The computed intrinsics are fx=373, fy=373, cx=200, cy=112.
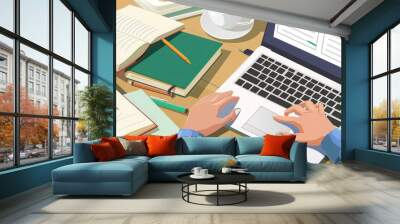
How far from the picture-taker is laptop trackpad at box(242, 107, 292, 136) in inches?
351

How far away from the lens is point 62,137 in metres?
6.73

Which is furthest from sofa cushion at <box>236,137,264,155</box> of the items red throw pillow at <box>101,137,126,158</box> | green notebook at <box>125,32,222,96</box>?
green notebook at <box>125,32,222,96</box>

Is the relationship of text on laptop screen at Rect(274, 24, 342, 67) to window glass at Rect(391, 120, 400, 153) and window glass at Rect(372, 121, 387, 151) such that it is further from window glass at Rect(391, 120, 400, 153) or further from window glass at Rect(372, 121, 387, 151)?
window glass at Rect(391, 120, 400, 153)

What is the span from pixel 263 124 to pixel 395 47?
3.25m

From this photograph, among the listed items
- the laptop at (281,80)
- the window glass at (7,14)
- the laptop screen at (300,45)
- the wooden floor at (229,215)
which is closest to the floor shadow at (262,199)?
the wooden floor at (229,215)

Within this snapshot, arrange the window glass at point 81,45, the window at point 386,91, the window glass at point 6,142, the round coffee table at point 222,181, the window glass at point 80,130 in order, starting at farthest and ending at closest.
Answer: the window at point 386,91, the window glass at point 81,45, the window glass at point 80,130, the window glass at point 6,142, the round coffee table at point 222,181

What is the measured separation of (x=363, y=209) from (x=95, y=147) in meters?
3.65

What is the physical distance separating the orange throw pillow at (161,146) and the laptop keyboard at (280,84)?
305 centimetres

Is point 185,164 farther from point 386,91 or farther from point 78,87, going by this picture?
point 386,91

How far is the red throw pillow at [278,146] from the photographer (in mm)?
6164

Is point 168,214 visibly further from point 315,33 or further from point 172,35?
point 315,33

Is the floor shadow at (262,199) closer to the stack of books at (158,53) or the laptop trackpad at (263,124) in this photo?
the laptop trackpad at (263,124)

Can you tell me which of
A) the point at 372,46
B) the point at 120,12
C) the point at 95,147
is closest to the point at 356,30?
the point at 372,46

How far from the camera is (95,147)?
549cm
